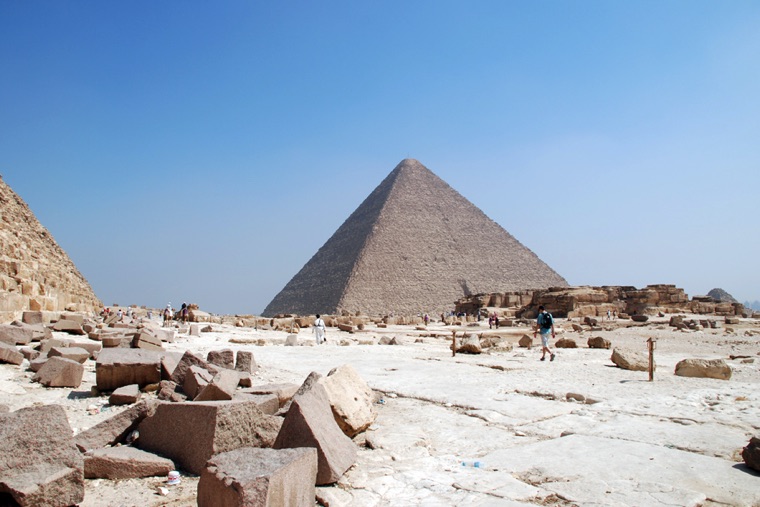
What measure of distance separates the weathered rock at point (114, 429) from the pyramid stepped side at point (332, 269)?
62628 mm

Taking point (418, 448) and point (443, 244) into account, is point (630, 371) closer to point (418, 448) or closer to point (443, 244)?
point (418, 448)

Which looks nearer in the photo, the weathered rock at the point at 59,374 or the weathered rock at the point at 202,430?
the weathered rock at the point at 202,430

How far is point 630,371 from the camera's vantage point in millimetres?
6410

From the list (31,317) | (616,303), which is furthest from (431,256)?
(31,317)

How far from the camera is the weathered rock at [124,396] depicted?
3587mm

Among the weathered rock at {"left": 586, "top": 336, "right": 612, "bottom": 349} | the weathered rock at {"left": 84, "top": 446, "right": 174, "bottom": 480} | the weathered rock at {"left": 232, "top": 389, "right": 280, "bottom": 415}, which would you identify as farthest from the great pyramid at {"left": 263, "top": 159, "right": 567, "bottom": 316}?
the weathered rock at {"left": 84, "top": 446, "right": 174, "bottom": 480}

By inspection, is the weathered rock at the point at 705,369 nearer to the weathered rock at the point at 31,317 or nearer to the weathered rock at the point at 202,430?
the weathered rock at the point at 202,430

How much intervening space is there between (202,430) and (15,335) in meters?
5.22

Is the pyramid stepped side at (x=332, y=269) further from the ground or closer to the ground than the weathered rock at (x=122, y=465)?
further from the ground

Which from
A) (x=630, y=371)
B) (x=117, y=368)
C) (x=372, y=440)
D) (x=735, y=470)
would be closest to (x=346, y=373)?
(x=372, y=440)

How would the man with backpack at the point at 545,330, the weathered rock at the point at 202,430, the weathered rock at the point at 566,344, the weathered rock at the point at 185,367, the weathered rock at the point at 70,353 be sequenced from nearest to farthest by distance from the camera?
the weathered rock at the point at 202,430 < the weathered rock at the point at 185,367 < the weathered rock at the point at 70,353 < the man with backpack at the point at 545,330 < the weathered rock at the point at 566,344

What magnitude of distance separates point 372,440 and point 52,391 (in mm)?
2699

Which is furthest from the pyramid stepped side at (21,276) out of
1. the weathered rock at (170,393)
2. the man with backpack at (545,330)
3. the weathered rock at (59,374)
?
the man with backpack at (545,330)

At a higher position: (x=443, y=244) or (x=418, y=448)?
(x=443, y=244)
